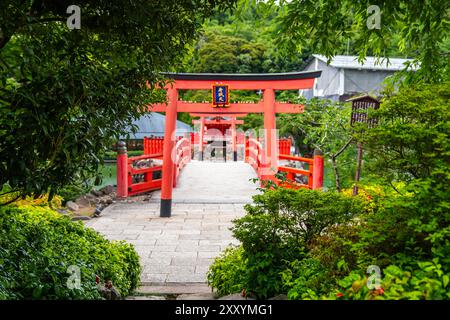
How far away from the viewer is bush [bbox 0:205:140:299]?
9.21 feet

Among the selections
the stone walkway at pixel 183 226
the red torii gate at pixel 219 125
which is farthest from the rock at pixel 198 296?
the red torii gate at pixel 219 125

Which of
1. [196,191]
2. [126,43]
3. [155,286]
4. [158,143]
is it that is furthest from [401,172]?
[158,143]

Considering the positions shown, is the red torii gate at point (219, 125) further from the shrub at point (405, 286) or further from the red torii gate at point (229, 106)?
the shrub at point (405, 286)

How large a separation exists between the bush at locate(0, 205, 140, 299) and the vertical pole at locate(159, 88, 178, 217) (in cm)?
419

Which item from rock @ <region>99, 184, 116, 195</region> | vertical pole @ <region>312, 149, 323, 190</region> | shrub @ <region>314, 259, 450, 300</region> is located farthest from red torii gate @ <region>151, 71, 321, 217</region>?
shrub @ <region>314, 259, 450, 300</region>

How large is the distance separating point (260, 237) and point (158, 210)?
6164mm

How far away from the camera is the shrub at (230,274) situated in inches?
154

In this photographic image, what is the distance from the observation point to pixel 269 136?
11203 mm

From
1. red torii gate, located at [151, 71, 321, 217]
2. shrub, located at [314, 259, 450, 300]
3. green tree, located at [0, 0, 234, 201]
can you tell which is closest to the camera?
shrub, located at [314, 259, 450, 300]

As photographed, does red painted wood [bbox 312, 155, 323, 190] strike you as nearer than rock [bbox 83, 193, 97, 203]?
Yes

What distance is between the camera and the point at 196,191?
11.9 meters

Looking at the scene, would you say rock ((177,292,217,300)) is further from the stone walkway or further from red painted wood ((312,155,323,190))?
red painted wood ((312,155,323,190))

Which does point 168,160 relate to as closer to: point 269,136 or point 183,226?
point 183,226
